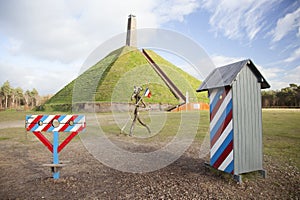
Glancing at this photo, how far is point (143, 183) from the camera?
3.89 meters

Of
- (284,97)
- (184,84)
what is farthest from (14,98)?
(284,97)

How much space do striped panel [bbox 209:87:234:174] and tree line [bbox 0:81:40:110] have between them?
188ft

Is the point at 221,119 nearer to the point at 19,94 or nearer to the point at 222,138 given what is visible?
the point at 222,138

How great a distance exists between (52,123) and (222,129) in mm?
3644

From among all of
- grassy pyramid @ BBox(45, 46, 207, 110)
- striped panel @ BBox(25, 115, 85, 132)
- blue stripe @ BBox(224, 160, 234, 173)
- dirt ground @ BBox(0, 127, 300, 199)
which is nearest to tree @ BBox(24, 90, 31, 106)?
grassy pyramid @ BBox(45, 46, 207, 110)

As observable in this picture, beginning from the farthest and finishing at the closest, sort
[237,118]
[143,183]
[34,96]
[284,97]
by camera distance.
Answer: [34,96] → [284,97] → [237,118] → [143,183]

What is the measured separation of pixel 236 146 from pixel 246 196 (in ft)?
3.13

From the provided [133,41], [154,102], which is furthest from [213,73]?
[133,41]

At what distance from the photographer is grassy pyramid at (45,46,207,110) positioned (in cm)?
3020

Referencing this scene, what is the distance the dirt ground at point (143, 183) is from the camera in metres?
3.38

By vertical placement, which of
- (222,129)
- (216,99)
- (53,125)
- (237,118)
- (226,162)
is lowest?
(226,162)

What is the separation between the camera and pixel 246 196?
3.30 metres

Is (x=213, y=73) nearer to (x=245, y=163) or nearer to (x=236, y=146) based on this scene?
(x=236, y=146)

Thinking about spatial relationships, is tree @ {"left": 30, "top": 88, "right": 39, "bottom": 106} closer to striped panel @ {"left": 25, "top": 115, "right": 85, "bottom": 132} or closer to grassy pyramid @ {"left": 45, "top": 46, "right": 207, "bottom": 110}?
grassy pyramid @ {"left": 45, "top": 46, "right": 207, "bottom": 110}
